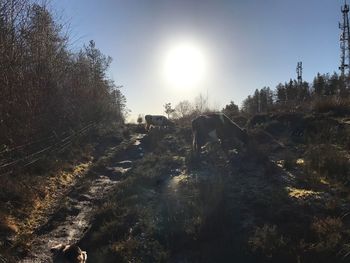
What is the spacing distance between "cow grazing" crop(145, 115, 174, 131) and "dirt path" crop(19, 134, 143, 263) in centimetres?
1141

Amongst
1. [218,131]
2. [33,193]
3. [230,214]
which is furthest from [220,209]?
[218,131]

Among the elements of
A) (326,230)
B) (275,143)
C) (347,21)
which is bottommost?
(326,230)

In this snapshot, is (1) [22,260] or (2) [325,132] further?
(2) [325,132]

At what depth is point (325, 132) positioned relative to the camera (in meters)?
15.3

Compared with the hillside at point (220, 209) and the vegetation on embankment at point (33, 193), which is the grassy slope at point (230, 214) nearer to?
the hillside at point (220, 209)

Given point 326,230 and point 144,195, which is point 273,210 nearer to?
point 326,230

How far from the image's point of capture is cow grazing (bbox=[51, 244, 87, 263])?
782cm

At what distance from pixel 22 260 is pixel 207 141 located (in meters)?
9.06

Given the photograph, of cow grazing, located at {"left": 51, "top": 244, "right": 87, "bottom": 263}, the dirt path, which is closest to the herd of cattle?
the dirt path

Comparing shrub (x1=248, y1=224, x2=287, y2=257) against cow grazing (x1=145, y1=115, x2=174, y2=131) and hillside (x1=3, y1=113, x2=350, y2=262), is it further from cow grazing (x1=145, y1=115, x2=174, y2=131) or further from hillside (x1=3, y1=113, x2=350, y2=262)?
cow grazing (x1=145, y1=115, x2=174, y2=131)

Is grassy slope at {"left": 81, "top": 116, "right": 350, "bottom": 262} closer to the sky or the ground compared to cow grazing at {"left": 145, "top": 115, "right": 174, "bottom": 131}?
closer to the ground

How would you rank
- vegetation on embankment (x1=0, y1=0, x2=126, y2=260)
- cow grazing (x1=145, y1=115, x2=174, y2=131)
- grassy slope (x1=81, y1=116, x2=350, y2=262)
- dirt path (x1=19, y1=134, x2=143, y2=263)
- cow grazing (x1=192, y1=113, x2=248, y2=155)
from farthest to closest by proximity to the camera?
1. cow grazing (x1=145, y1=115, x2=174, y2=131)
2. cow grazing (x1=192, y1=113, x2=248, y2=155)
3. vegetation on embankment (x1=0, y1=0, x2=126, y2=260)
4. dirt path (x1=19, y1=134, x2=143, y2=263)
5. grassy slope (x1=81, y1=116, x2=350, y2=262)

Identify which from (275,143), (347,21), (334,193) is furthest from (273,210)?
(347,21)

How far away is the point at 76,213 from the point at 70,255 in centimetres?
320
